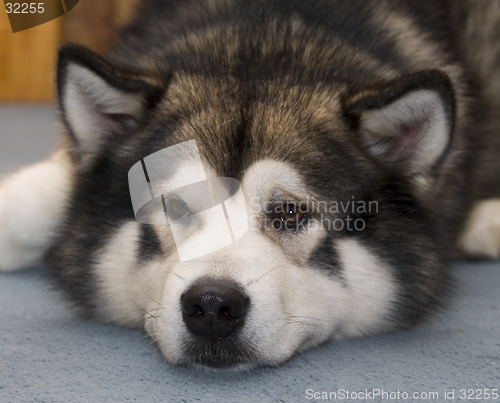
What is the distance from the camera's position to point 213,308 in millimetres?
1604

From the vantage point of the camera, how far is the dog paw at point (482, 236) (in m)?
2.90

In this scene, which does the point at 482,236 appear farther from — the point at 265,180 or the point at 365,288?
the point at 265,180

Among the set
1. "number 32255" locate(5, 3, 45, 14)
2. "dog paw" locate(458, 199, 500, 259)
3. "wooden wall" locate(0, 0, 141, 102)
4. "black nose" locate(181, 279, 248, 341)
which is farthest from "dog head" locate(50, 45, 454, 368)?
"dog paw" locate(458, 199, 500, 259)

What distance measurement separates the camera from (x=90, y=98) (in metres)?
2.06

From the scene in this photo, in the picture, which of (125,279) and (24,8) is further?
(24,8)

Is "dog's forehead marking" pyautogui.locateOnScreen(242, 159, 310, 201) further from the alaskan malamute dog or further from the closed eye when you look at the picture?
the closed eye

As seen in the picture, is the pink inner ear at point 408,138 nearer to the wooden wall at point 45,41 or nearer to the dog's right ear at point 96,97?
the dog's right ear at point 96,97

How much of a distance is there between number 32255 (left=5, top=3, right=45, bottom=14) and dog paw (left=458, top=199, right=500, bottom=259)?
212 centimetres

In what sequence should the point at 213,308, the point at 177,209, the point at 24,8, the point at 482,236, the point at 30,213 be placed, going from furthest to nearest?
the point at 482,236
the point at 30,213
the point at 24,8
the point at 177,209
the point at 213,308

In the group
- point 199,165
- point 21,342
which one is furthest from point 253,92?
point 21,342

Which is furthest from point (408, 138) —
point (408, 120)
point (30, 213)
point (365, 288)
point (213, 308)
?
point (30, 213)

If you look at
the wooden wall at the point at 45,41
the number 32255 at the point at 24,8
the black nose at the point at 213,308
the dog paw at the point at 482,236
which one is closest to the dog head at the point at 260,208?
the black nose at the point at 213,308

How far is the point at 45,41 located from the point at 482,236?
2309 millimetres

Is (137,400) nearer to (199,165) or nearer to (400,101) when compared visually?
(199,165)
